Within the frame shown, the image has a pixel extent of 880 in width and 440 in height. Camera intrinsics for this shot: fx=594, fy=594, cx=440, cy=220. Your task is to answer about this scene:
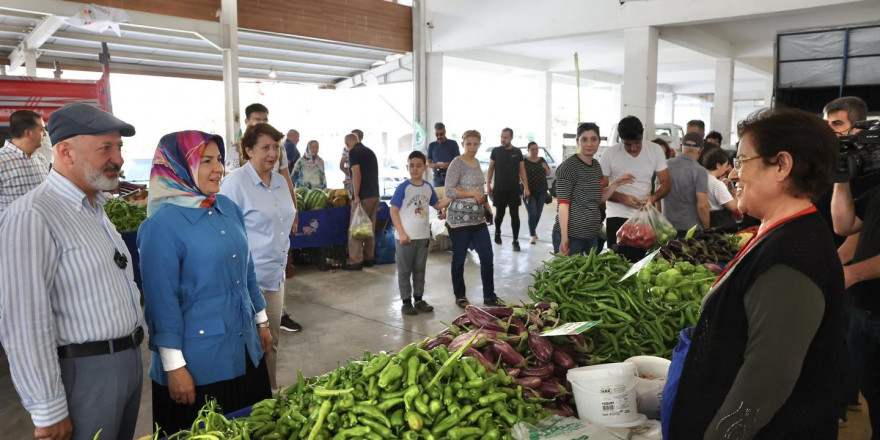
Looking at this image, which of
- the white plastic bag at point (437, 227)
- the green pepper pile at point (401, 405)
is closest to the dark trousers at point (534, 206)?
the white plastic bag at point (437, 227)

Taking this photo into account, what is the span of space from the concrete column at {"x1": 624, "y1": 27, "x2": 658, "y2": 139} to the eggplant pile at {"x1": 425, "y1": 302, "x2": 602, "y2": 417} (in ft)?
28.9

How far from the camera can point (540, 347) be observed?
2.43 metres

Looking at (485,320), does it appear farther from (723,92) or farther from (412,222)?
(723,92)

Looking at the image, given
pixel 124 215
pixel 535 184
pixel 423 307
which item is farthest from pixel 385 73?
pixel 423 307

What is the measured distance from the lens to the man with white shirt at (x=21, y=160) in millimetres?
4852

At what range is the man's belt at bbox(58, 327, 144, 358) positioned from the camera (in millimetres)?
2068

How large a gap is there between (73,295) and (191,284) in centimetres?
47

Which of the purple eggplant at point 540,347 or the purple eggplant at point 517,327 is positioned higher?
the purple eggplant at point 517,327

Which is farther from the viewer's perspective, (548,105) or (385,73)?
(548,105)

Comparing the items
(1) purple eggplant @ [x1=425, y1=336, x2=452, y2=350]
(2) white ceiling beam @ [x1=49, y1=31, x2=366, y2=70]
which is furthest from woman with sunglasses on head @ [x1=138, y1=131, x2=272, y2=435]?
(2) white ceiling beam @ [x1=49, y1=31, x2=366, y2=70]

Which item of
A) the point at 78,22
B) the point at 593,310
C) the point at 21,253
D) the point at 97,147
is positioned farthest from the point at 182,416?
the point at 78,22

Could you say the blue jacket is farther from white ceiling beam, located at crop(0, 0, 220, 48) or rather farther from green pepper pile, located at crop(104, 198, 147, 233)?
white ceiling beam, located at crop(0, 0, 220, 48)

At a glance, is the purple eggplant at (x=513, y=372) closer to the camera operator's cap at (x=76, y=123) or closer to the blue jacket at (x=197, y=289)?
the blue jacket at (x=197, y=289)

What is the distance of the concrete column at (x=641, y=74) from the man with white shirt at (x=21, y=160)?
29.6 ft
